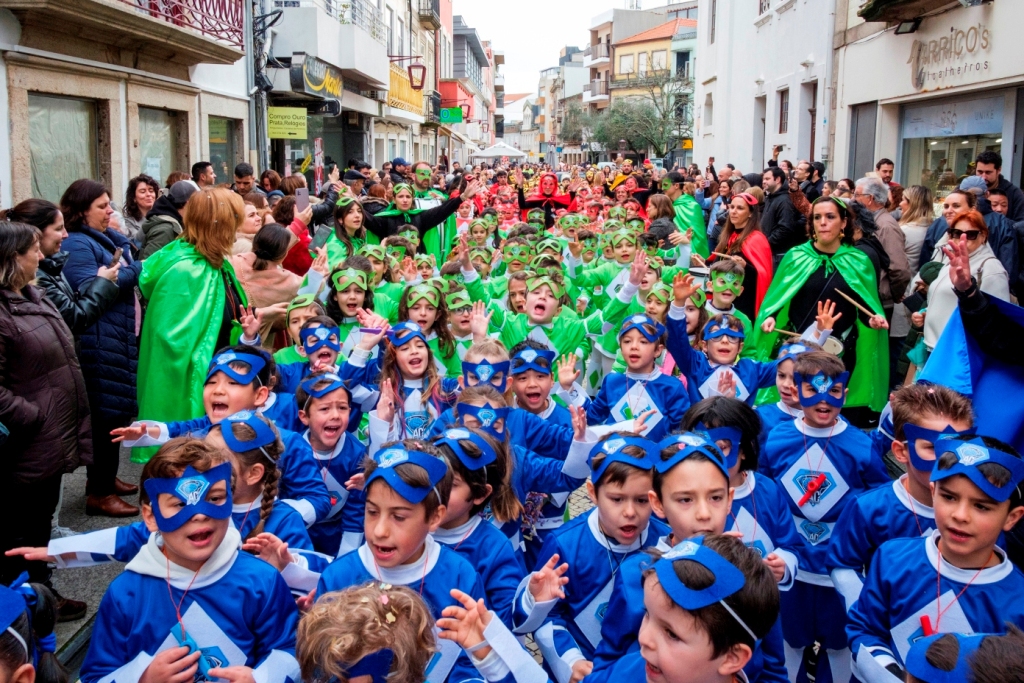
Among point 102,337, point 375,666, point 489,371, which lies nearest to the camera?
point 375,666

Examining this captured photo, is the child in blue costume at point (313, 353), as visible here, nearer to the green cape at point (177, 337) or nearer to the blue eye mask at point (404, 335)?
the blue eye mask at point (404, 335)

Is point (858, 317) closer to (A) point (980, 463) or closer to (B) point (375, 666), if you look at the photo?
(A) point (980, 463)

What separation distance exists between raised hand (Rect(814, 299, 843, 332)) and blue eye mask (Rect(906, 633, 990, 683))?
3.94m

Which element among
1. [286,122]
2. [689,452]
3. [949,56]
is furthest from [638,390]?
[286,122]

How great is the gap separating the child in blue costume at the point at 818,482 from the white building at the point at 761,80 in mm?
13976

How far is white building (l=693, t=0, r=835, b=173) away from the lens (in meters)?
17.7

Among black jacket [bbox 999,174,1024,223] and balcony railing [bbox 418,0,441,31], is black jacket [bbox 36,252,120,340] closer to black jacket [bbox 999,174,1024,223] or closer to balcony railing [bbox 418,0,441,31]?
black jacket [bbox 999,174,1024,223]

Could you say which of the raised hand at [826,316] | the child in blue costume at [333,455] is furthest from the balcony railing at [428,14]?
the child in blue costume at [333,455]

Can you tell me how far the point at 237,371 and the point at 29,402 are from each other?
3.11 ft

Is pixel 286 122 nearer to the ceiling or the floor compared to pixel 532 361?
nearer to the ceiling

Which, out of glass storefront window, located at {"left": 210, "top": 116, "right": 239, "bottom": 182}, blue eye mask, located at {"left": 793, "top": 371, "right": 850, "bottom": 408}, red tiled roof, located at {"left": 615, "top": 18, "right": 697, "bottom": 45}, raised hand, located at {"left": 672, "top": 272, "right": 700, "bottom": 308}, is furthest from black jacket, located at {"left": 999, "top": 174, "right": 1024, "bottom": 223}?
red tiled roof, located at {"left": 615, "top": 18, "right": 697, "bottom": 45}

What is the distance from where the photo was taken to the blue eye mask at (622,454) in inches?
135

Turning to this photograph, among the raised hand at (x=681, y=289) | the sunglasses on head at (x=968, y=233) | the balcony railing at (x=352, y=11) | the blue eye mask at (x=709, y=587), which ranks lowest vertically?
the blue eye mask at (x=709, y=587)

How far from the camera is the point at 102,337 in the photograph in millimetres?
5684
